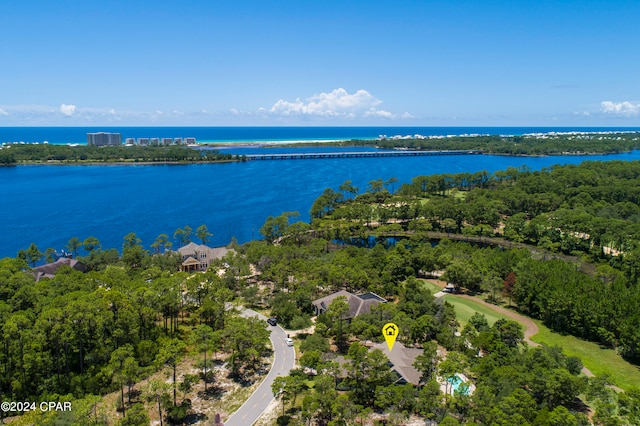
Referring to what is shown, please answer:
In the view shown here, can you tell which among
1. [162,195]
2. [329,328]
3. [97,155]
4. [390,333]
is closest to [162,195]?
[162,195]

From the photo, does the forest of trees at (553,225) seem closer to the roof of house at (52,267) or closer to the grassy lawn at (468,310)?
the grassy lawn at (468,310)

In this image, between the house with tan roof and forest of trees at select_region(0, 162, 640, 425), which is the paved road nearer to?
forest of trees at select_region(0, 162, 640, 425)

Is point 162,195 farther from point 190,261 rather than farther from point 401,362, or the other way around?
point 401,362

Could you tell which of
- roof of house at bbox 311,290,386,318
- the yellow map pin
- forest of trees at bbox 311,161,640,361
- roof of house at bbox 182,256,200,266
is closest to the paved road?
roof of house at bbox 311,290,386,318

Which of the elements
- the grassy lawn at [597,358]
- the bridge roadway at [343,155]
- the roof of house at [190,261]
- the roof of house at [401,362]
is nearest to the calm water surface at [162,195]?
the bridge roadway at [343,155]

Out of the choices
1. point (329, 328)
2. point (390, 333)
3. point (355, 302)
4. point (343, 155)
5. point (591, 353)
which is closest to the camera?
point (390, 333)
